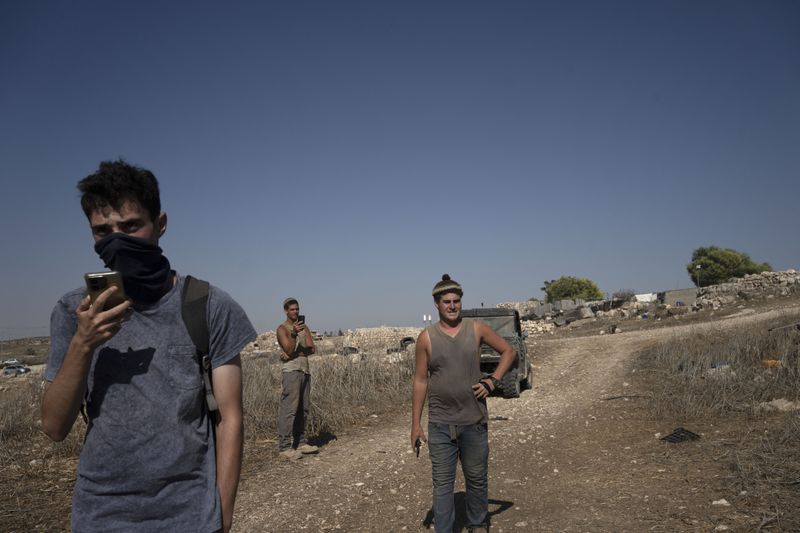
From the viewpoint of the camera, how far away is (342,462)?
22.9 feet

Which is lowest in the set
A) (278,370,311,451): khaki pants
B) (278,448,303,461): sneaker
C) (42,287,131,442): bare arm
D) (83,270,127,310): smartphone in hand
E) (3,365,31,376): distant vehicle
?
(278,448,303,461): sneaker

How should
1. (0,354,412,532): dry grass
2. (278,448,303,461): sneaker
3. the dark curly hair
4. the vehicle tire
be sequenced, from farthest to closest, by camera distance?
the vehicle tire → (278,448,303,461): sneaker → (0,354,412,532): dry grass → the dark curly hair

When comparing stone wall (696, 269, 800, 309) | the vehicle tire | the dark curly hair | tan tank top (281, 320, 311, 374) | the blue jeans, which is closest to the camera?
the dark curly hair

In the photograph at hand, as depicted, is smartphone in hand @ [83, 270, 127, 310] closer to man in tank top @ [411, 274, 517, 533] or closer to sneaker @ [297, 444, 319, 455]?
man in tank top @ [411, 274, 517, 533]

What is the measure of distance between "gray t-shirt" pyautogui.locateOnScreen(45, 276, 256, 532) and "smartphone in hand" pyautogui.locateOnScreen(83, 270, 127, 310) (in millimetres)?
201

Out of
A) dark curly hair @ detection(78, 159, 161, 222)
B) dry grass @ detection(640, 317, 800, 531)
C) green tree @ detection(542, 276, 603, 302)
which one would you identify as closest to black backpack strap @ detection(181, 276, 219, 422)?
dark curly hair @ detection(78, 159, 161, 222)

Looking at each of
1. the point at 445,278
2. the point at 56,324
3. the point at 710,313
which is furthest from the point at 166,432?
the point at 710,313

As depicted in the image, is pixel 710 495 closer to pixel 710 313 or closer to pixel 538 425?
pixel 538 425

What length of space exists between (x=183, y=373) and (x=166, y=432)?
0.18 metres

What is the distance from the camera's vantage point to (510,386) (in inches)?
439

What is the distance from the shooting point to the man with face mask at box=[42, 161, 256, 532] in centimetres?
154

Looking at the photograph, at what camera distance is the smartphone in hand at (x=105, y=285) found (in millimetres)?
1406

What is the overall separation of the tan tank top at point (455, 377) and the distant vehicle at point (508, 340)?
7.35 meters

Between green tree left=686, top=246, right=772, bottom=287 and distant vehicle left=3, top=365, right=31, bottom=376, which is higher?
green tree left=686, top=246, right=772, bottom=287
